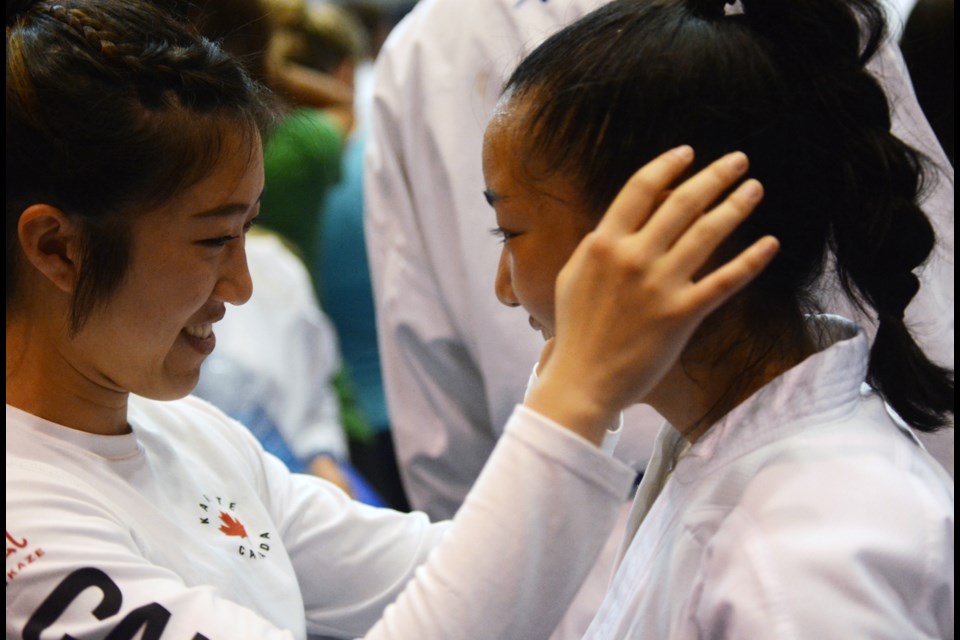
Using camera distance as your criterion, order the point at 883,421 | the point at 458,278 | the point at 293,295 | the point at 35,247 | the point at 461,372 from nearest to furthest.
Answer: the point at 883,421
the point at 35,247
the point at 458,278
the point at 461,372
the point at 293,295

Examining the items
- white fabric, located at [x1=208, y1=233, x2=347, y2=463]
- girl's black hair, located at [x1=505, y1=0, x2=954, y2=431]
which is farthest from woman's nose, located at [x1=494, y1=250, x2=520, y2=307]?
white fabric, located at [x1=208, y1=233, x2=347, y2=463]

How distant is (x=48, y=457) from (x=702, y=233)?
24.1 inches

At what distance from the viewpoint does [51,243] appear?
100 cm

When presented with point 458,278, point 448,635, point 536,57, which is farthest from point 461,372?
point 448,635

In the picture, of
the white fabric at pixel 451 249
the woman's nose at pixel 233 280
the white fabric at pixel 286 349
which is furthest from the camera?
the white fabric at pixel 286 349

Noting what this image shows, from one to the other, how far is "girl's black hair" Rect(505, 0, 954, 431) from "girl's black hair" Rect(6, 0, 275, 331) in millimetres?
322

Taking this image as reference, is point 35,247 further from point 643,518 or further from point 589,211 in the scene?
point 643,518

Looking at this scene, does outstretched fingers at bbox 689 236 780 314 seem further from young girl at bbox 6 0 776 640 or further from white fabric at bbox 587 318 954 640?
white fabric at bbox 587 318 954 640

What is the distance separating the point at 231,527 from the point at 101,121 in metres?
0.41

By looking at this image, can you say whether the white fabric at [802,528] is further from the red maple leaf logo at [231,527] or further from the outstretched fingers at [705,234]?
the red maple leaf logo at [231,527]


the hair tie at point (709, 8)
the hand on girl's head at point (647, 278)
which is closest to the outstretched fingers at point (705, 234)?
the hand on girl's head at point (647, 278)

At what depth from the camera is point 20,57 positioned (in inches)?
38.5

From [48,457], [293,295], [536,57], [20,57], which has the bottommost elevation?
[293,295]

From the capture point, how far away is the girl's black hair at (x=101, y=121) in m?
0.97
